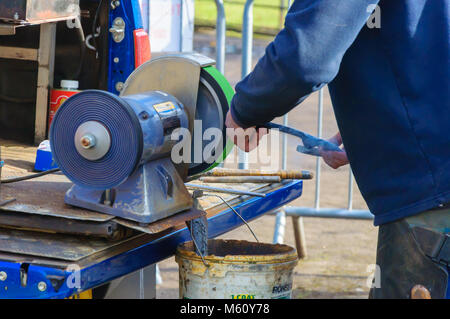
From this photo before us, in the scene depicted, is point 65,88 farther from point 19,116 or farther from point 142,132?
point 142,132

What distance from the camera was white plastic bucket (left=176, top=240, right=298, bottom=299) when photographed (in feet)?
7.14

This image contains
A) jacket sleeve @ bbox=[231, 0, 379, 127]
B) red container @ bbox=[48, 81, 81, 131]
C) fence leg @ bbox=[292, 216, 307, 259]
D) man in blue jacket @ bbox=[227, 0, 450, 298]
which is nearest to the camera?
jacket sleeve @ bbox=[231, 0, 379, 127]

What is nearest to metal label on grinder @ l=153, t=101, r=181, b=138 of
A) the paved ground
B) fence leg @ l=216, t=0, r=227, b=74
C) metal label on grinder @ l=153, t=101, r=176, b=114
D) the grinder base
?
metal label on grinder @ l=153, t=101, r=176, b=114

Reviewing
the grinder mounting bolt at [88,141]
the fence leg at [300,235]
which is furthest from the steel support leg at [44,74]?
the fence leg at [300,235]

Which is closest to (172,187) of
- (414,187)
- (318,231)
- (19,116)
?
(414,187)

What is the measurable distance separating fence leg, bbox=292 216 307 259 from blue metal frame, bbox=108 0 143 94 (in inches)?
98.5

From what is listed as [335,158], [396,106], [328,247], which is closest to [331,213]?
[328,247]

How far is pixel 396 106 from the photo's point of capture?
2018mm

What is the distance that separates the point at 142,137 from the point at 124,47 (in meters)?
1.07

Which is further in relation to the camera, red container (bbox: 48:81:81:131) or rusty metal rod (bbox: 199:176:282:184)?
red container (bbox: 48:81:81:131)

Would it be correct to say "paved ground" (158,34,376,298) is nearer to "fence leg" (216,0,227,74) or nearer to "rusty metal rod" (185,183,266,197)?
"fence leg" (216,0,227,74)

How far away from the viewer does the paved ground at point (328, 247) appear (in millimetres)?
5039

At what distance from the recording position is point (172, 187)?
2.23m
